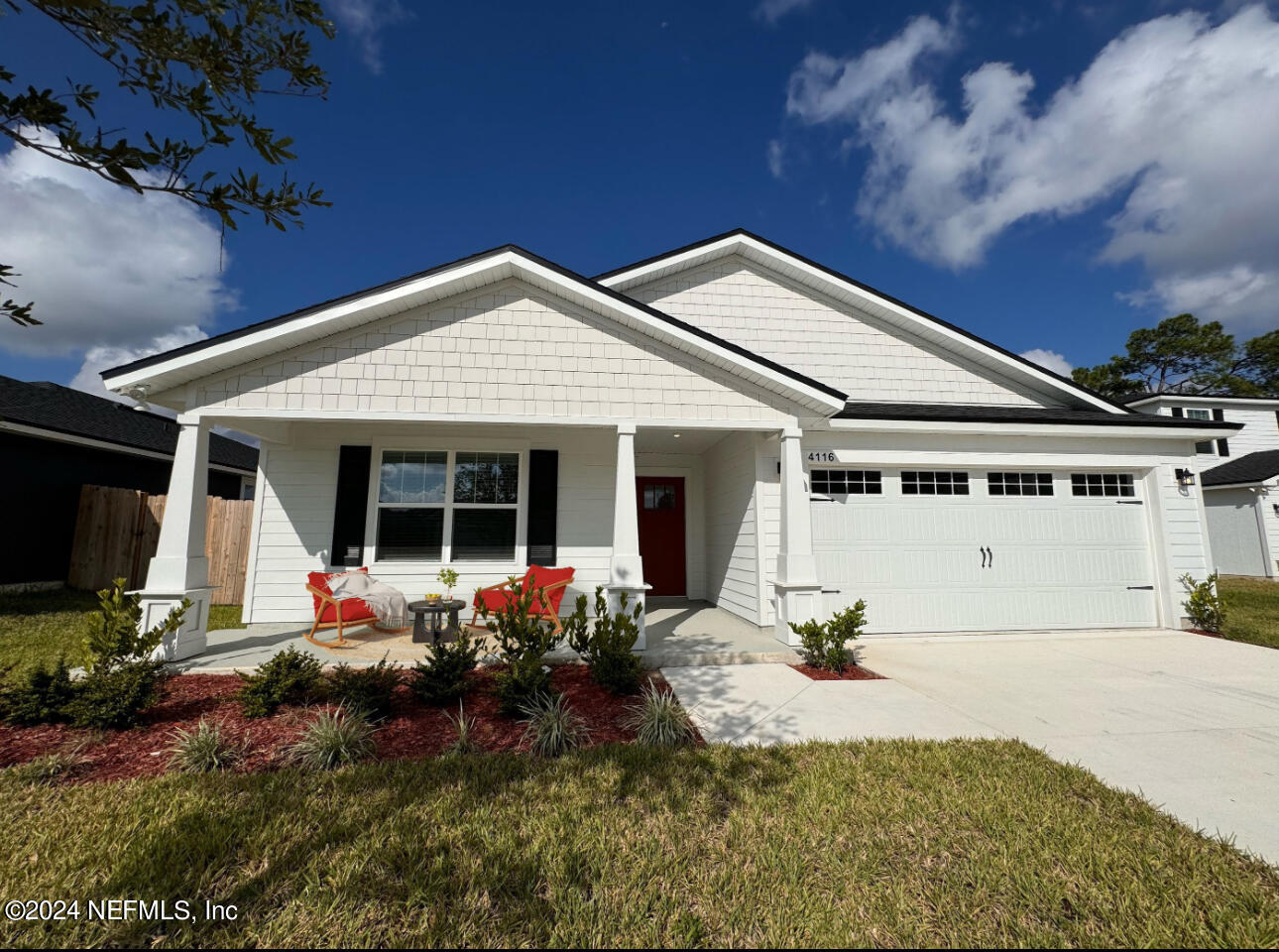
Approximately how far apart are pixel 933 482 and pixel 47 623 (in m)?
13.9

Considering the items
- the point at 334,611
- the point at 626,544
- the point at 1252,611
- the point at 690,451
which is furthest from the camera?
the point at 690,451

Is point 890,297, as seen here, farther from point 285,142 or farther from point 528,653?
point 285,142

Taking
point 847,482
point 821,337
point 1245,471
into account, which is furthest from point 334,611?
point 1245,471

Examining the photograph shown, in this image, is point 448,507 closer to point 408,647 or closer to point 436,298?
point 408,647

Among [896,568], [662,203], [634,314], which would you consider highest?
[662,203]

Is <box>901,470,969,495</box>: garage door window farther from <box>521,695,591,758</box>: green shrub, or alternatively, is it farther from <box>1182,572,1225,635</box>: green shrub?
<box>521,695,591,758</box>: green shrub

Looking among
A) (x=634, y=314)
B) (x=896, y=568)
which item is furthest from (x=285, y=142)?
(x=896, y=568)

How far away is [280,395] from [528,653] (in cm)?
451

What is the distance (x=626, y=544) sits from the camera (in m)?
6.52

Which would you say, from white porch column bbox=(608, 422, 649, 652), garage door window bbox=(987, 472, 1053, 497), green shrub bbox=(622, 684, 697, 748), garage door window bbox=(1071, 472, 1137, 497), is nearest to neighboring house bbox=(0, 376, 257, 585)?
white porch column bbox=(608, 422, 649, 652)

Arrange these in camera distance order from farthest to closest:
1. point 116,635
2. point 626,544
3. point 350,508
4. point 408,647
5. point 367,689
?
point 350,508
point 408,647
point 626,544
point 116,635
point 367,689

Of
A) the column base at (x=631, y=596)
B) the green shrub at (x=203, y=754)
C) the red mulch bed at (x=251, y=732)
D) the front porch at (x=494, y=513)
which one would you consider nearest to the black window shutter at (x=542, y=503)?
the front porch at (x=494, y=513)

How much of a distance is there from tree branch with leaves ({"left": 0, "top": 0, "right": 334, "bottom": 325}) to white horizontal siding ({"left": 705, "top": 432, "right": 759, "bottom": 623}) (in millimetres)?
6501

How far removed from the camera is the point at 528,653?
15.5ft
